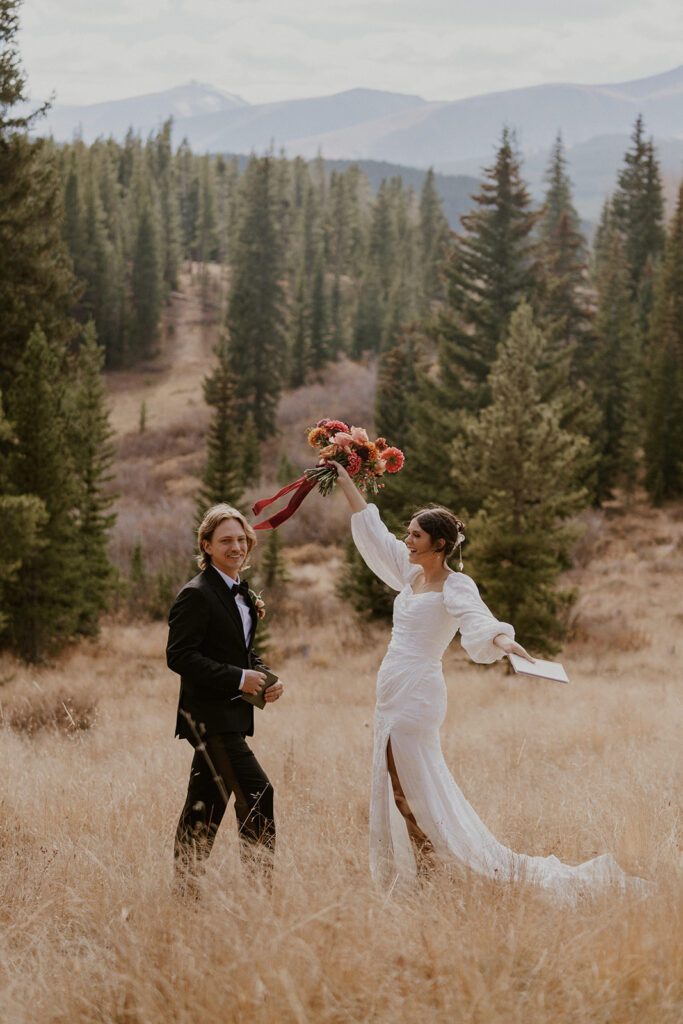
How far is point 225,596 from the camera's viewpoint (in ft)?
14.5

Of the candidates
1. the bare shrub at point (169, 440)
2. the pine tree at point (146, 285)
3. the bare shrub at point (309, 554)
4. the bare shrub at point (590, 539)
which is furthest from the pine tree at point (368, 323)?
the bare shrub at point (590, 539)

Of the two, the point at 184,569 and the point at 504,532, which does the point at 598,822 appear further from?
the point at 184,569

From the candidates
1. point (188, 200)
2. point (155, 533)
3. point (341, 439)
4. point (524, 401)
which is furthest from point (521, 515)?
point (188, 200)

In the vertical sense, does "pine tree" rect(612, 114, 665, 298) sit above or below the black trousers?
above

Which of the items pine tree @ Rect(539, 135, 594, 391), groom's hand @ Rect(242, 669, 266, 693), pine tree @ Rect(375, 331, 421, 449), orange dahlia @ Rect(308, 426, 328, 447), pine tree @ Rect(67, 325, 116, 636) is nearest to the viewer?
groom's hand @ Rect(242, 669, 266, 693)

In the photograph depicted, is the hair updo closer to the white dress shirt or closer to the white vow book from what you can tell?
the white vow book

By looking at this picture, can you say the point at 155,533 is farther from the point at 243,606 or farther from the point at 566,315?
the point at 243,606

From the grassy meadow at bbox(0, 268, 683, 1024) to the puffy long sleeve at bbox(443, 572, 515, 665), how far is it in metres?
1.01

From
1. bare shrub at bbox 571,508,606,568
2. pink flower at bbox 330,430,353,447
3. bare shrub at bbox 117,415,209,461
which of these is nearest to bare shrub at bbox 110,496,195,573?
bare shrub at bbox 117,415,209,461

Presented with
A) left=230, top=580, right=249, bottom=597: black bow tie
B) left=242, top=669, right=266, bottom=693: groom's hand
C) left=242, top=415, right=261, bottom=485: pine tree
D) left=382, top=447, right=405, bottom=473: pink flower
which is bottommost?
left=242, top=415, right=261, bottom=485: pine tree

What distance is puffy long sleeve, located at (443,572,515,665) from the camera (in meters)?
4.11

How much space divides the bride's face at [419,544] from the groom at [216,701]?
0.88 m

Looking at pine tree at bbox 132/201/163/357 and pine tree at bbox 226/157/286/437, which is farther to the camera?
pine tree at bbox 132/201/163/357

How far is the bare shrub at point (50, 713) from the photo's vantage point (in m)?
9.97
